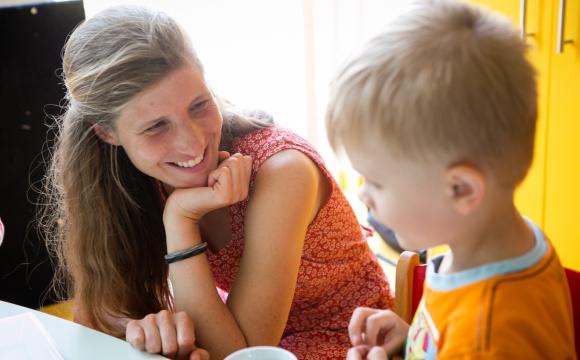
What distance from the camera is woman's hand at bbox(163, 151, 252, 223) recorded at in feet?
3.56

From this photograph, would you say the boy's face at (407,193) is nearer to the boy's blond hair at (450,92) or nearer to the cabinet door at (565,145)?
the boy's blond hair at (450,92)

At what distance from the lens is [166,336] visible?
90cm

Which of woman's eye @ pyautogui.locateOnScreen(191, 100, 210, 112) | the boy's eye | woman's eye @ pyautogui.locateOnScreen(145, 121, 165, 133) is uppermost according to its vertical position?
the boy's eye

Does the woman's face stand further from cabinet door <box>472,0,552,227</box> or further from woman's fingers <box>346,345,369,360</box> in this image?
cabinet door <box>472,0,552,227</box>

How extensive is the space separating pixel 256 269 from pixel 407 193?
1.64 feet

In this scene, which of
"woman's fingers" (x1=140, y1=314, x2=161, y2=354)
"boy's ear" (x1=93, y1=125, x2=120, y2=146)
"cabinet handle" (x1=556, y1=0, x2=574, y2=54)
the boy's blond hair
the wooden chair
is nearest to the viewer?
the boy's blond hair

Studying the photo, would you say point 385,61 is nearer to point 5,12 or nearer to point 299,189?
point 299,189

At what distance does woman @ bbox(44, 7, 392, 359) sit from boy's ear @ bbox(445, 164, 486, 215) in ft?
1.64

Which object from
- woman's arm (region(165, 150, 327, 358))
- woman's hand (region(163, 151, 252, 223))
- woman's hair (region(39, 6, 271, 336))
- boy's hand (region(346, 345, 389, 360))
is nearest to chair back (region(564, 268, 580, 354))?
boy's hand (region(346, 345, 389, 360))

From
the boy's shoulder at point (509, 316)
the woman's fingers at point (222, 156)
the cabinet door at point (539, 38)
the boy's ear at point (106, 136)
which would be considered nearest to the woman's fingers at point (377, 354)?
the boy's shoulder at point (509, 316)

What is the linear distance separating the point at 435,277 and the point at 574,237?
5.90ft

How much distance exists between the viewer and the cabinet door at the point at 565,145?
208 cm

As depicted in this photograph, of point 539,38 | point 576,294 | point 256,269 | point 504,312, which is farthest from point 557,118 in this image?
point 504,312

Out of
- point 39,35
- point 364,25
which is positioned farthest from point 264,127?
point 364,25
